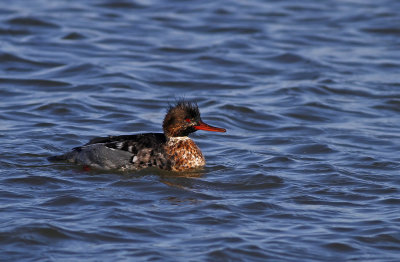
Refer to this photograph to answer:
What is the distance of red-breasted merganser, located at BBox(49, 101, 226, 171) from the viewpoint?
1152 cm

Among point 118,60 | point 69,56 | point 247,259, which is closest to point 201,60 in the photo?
point 118,60

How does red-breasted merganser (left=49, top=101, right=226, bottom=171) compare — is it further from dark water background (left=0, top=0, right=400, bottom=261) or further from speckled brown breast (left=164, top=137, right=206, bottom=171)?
dark water background (left=0, top=0, right=400, bottom=261)

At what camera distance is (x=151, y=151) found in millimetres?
11555

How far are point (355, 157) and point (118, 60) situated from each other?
8.00 meters

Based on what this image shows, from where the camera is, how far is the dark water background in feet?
29.0

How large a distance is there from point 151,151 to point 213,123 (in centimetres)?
341

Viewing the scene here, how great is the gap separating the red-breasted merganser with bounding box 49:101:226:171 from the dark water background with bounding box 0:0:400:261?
0.79 ft

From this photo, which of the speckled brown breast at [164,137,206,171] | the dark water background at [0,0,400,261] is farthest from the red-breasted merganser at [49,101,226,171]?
the dark water background at [0,0,400,261]

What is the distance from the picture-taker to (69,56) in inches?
Answer: 745

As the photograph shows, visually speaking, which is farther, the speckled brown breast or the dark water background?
the speckled brown breast

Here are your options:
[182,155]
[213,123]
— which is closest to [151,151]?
[182,155]

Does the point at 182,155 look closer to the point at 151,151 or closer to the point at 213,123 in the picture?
the point at 151,151

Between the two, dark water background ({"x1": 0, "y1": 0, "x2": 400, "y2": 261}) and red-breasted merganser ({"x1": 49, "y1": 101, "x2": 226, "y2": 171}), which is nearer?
dark water background ({"x1": 0, "y1": 0, "x2": 400, "y2": 261})

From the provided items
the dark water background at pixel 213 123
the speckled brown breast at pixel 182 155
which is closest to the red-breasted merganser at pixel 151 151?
the speckled brown breast at pixel 182 155
